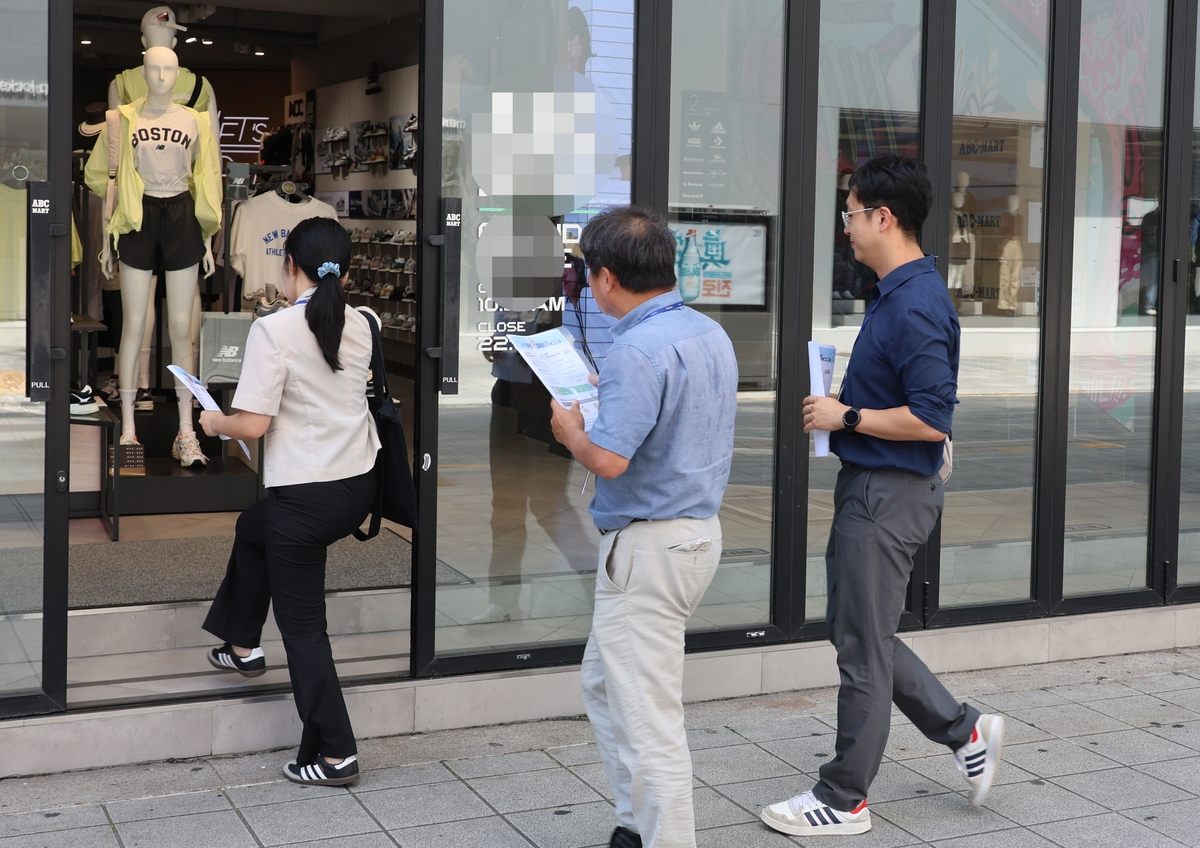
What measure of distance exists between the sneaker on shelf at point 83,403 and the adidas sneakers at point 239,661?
1921 millimetres

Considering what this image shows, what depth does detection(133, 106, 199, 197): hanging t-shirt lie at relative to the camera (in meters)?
5.72

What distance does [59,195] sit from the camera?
351cm

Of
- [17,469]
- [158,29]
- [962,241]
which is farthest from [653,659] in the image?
[158,29]

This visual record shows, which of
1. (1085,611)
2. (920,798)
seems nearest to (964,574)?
(1085,611)

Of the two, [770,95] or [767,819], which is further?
[770,95]

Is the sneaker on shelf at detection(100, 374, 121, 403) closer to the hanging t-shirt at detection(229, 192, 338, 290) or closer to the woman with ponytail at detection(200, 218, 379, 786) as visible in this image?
the hanging t-shirt at detection(229, 192, 338, 290)

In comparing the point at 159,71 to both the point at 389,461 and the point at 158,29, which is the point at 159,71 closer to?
the point at 158,29

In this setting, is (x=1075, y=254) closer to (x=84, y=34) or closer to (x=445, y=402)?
(x=445, y=402)

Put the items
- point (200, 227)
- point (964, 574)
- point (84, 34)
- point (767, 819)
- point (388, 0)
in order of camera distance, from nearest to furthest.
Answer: point (767, 819) < point (964, 574) < point (200, 227) < point (388, 0) < point (84, 34)

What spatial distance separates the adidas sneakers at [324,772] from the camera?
11.5 ft

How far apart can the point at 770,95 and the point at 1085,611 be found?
2.54m

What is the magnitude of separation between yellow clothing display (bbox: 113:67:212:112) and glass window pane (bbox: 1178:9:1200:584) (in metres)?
4.59

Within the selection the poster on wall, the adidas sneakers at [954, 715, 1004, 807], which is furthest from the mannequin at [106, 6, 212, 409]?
the adidas sneakers at [954, 715, 1004, 807]

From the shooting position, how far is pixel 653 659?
2809mm
